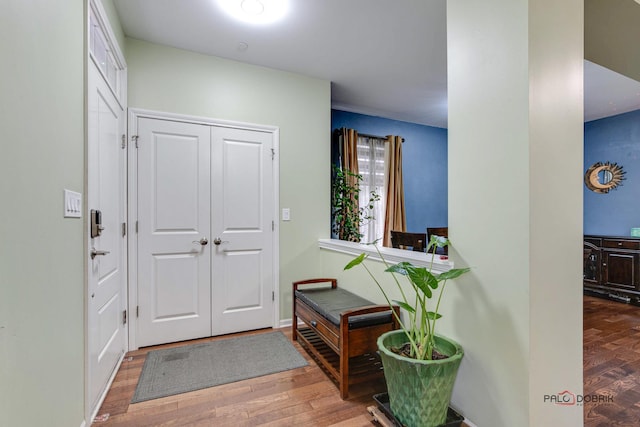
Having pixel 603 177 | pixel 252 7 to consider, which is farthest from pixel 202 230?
pixel 603 177

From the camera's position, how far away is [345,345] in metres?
1.89

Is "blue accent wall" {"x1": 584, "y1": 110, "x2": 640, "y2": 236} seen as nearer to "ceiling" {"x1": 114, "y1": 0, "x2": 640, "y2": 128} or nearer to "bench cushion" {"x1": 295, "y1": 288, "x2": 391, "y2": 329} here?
"ceiling" {"x1": 114, "y1": 0, "x2": 640, "y2": 128}

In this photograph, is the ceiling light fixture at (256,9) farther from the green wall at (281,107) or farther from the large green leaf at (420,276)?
the large green leaf at (420,276)

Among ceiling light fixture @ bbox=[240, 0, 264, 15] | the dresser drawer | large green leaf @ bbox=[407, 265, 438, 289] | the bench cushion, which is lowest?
the bench cushion

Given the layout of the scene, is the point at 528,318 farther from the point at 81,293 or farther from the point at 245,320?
the point at 245,320

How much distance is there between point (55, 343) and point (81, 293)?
1.08 feet

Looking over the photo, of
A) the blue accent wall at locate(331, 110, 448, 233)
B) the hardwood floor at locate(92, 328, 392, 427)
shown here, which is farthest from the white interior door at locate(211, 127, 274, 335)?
the blue accent wall at locate(331, 110, 448, 233)

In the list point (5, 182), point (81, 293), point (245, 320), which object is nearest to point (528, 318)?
point (5, 182)

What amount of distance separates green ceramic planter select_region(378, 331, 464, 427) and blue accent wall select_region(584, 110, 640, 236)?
14.8 feet

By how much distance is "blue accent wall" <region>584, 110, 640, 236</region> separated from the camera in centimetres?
422

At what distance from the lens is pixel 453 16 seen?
1.75 meters

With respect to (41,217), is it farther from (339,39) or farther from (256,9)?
(339,39)

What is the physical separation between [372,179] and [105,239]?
10.9 ft

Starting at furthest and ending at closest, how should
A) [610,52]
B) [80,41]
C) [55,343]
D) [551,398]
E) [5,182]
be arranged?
[610,52] → [80,41] → [551,398] → [55,343] → [5,182]
